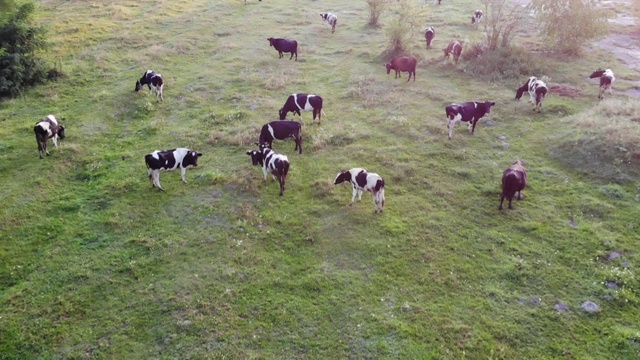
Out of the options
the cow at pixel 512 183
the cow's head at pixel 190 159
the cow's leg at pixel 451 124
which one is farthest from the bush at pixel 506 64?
the cow's head at pixel 190 159

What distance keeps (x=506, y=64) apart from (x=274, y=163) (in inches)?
758

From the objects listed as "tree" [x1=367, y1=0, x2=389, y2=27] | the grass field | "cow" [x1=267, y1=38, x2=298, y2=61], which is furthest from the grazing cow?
"tree" [x1=367, y1=0, x2=389, y2=27]

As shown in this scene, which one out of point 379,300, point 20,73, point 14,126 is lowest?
point 379,300

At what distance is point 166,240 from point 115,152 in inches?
296

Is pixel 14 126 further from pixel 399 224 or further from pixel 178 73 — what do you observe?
pixel 399 224

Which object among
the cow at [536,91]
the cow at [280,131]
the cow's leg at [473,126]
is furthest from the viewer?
the cow at [536,91]

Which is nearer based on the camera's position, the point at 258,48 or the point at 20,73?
the point at 20,73

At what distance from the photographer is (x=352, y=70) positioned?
29.5m

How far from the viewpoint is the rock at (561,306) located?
38.0 ft

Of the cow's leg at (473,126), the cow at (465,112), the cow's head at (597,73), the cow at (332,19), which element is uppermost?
the cow at (332,19)

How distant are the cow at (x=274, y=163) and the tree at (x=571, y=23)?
2420 centimetres

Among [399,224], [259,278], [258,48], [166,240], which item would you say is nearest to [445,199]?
[399,224]

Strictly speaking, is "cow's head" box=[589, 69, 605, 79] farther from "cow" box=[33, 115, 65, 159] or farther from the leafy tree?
the leafy tree

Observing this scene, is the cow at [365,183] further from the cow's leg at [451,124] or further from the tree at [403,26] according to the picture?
the tree at [403,26]
